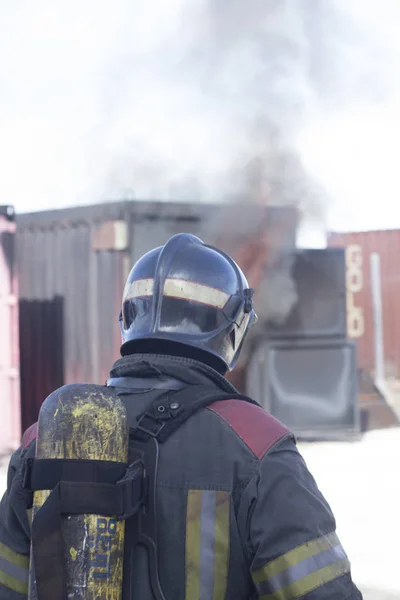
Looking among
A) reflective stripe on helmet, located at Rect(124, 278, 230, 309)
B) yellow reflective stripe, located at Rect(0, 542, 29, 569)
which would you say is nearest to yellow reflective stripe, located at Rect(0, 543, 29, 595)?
yellow reflective stripe, located at Rect(0, 542, 29, 569)

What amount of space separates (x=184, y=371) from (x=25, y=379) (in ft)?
26.7

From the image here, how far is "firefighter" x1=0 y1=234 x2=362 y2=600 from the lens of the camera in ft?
4.42

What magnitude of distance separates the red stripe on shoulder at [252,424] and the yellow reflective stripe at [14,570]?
0.57 meters

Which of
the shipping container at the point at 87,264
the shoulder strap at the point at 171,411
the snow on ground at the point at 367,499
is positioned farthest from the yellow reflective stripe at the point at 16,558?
the shipping container at the point at 87,264

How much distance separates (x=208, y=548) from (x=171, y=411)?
10.7 inches

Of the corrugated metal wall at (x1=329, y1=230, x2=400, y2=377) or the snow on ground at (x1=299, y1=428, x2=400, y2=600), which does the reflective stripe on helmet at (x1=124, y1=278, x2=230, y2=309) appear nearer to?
the snow on ground at (x1=299, y1=428, x2=400, y2=600)

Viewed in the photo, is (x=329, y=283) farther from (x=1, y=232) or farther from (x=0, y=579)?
(x=0, y=579)

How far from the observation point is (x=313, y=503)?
137 cm

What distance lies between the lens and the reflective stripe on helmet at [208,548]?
138 cm

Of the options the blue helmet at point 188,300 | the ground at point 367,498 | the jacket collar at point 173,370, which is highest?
the blue helmet at point 188,300

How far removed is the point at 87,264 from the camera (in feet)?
29.0

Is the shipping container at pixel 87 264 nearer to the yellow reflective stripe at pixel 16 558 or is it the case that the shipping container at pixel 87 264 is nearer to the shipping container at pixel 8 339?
the shipping container at pixel 8 339

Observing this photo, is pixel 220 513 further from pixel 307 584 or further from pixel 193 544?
pixel 307 584

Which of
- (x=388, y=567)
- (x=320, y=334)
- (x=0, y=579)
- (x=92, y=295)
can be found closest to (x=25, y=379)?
(x=92, y=295)
